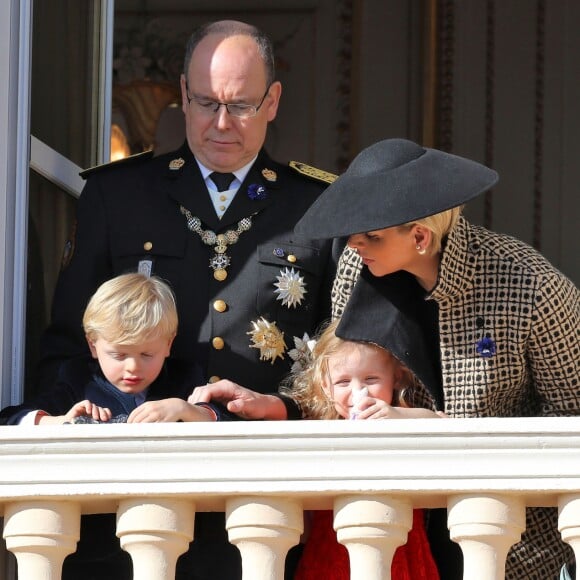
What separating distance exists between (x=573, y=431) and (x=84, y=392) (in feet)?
3.23

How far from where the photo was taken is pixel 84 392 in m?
3.55

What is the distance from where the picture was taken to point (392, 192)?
322 cm

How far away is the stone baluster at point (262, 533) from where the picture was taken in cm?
310

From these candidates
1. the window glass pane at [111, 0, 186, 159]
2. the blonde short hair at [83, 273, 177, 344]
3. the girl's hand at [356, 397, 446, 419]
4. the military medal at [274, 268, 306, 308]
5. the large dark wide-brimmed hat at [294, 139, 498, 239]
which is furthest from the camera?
the window glass pane at [111, 0, 186, 159]

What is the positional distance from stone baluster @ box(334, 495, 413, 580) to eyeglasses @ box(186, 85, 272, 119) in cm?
100

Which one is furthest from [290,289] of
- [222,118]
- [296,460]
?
Result: [296,460]

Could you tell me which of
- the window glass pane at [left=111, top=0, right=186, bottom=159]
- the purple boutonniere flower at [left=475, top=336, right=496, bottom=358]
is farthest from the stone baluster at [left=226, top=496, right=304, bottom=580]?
the window glass pane at [left=111, top=0, right=186, bottom=159]

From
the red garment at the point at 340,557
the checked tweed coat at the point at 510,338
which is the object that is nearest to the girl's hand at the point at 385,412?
the checked tweed coat at the point at 510,338

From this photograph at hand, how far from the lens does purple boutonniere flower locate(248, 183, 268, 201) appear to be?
152 inches

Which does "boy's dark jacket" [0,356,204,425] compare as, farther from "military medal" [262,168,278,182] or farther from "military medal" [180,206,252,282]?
"military medal" [262,168,278,182]

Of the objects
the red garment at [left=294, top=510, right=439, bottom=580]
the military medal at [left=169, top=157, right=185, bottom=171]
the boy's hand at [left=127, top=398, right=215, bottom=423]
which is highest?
the military medal at [left=169, top=157, right=185, bottom=171]

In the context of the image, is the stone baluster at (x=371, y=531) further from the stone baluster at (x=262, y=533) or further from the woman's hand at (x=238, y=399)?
the woman's hand at (x=238, y=399)

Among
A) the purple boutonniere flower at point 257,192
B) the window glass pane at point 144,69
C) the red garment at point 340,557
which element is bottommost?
the red garment at point 340,557

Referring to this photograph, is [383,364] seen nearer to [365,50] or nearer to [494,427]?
[494,427]
